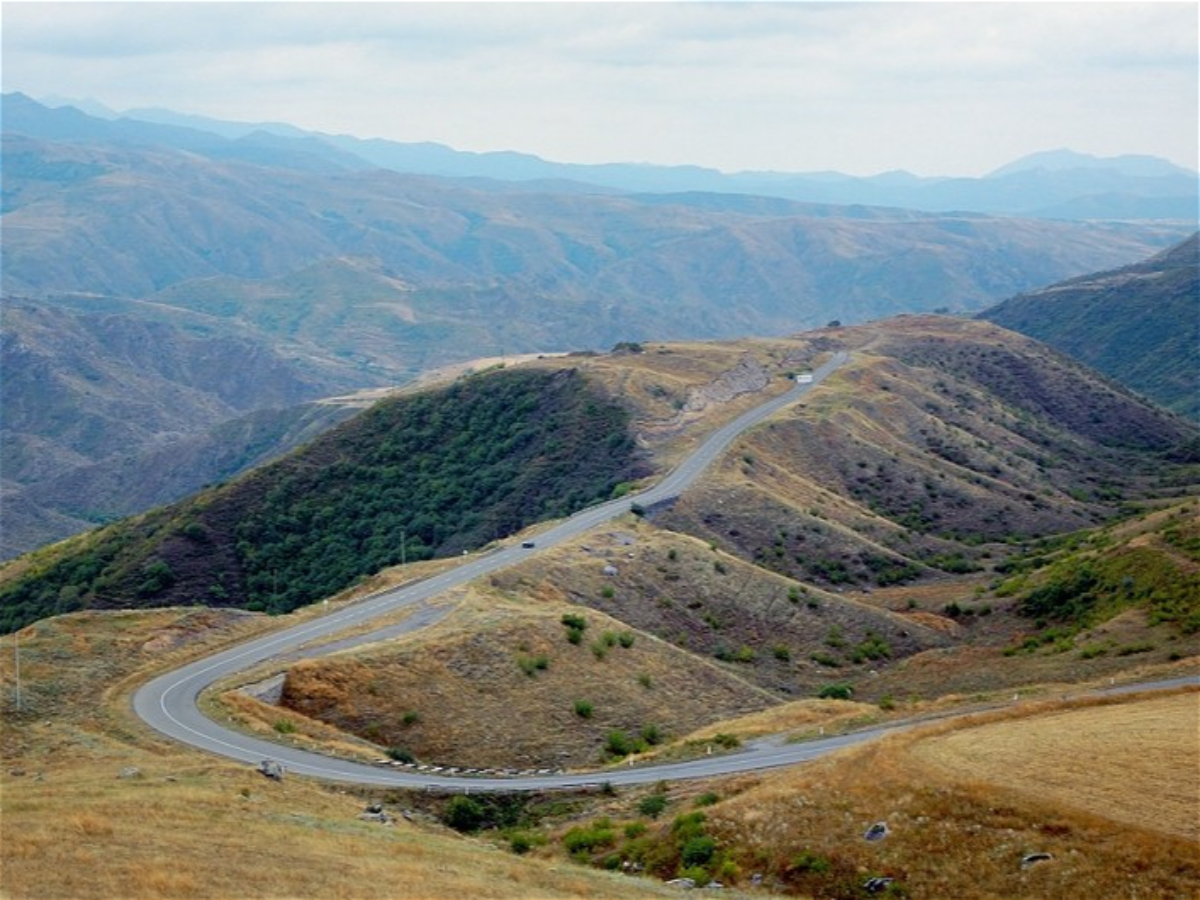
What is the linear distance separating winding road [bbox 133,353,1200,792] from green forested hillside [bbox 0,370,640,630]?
70.4 feet

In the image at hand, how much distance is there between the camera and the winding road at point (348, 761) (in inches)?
1486

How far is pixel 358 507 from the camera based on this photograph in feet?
299

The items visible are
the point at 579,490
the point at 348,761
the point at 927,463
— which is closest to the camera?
the point at 348,761

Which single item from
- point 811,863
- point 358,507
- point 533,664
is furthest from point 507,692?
point 358,507

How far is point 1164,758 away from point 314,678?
29.6 metres

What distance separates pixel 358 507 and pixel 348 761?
53.4m

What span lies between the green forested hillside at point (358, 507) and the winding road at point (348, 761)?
2145cm

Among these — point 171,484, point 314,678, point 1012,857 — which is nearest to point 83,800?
point 314,678

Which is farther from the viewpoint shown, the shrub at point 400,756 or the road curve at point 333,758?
the shrub at point 400,756

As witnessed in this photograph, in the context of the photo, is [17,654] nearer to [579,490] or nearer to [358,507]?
[358,507]

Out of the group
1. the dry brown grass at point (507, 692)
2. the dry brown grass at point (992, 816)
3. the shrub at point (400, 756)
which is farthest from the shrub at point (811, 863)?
the shrub at point (400, 756)

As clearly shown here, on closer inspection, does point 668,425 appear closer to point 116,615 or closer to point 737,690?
point 737,690

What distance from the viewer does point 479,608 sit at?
180ft

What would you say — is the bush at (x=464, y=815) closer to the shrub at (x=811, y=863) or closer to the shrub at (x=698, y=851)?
the shrub at (x=698, y=851)
